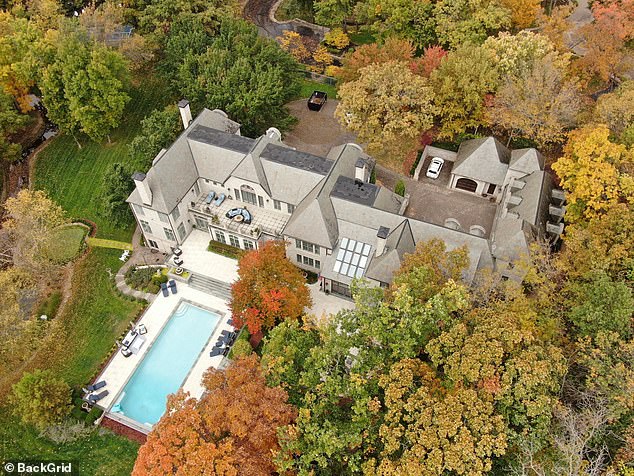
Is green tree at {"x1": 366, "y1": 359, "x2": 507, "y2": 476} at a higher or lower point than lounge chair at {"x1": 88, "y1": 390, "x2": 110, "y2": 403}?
higher

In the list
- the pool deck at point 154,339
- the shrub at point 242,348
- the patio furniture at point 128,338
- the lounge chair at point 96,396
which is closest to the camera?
the shrub at point 242,348

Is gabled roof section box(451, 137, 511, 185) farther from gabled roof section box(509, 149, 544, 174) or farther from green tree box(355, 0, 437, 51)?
green tree box(355, 0, 437, 51)

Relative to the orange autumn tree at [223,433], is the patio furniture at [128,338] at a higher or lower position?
higher

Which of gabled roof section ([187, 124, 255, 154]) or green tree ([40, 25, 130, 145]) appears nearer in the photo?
gabled roof section ([187, 124, 255, 154])

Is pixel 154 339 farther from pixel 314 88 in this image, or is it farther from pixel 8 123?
pixel 314 88

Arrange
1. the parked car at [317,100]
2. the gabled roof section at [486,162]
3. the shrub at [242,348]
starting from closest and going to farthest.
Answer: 1. the shrub at [242,348]
2. the gabled roof section at [486,162]
3. the parked car at [317,100]

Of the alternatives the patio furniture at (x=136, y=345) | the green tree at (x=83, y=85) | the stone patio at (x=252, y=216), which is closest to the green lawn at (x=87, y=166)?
the green tree at (x=83, y=85)

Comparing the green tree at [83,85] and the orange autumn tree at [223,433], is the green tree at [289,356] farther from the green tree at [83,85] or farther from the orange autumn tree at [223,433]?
the green tree at [83,85]

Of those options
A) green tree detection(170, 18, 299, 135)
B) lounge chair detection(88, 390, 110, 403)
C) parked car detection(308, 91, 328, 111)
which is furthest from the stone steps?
parked car detection(308, 91, 328, 111)
